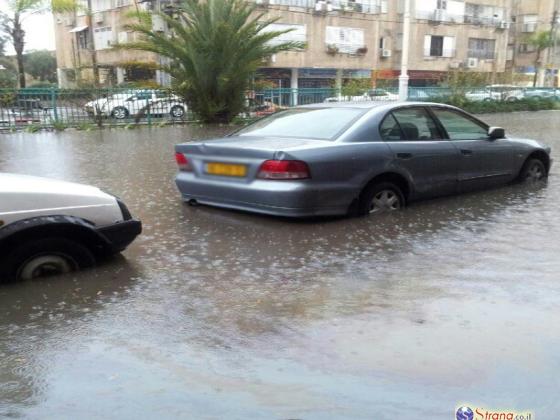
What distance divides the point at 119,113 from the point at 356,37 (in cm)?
3024

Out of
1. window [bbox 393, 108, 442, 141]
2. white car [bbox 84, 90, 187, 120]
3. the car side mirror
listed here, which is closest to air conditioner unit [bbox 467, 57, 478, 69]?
white car [bbox 84, 90, 187, 120]

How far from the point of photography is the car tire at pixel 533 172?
8469 millimetres

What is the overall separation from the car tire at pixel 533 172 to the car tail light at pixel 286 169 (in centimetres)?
409

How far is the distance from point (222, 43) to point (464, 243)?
13721 mm

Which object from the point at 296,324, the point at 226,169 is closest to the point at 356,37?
the point at 226,169

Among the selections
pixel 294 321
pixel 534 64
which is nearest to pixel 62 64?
pixel 534 64

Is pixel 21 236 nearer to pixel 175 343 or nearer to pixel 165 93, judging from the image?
pixel 175 343

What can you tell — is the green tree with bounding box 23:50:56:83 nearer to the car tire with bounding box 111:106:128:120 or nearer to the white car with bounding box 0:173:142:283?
the car tire with bounding box 111:106:128:120

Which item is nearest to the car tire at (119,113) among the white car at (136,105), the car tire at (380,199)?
the white car at (136,105)

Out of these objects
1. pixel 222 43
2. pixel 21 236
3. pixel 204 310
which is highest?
pixel 222 43

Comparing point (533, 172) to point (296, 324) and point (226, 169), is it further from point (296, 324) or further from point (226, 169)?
point (296, 324)

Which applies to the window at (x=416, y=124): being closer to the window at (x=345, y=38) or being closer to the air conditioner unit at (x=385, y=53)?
the window at (x=345, y=38)

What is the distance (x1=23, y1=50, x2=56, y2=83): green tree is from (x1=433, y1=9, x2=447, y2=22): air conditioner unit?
4170 cm

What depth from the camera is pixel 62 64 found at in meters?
47.2
